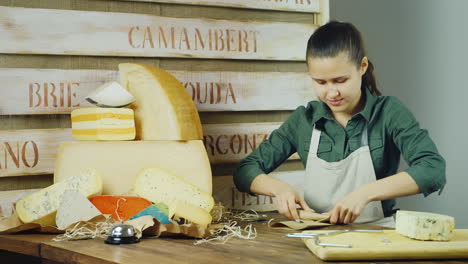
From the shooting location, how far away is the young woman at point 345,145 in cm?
240

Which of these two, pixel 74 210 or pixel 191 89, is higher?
pixel 191 89

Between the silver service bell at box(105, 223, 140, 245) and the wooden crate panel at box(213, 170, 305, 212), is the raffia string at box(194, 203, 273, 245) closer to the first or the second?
the silver service bell at box(105, 223, 140, 245)

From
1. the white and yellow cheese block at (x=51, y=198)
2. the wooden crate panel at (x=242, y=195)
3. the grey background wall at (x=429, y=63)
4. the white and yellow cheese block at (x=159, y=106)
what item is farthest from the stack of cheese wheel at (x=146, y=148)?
the grey background wall at (x=429, y=63)

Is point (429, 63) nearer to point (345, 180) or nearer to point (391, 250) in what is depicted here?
point (345, 180)

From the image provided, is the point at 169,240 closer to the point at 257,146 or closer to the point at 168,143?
the point at 168,143

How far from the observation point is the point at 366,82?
2711mm

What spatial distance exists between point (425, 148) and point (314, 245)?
0.98 meters

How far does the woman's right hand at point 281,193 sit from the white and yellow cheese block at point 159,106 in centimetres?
33

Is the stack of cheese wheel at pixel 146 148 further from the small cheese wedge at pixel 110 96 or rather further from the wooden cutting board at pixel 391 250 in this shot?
the wooden cutting board at pixel 391 250

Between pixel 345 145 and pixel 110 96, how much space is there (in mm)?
963

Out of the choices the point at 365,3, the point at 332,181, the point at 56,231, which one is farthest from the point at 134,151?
the point at 365,3

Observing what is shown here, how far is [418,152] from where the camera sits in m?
2.46

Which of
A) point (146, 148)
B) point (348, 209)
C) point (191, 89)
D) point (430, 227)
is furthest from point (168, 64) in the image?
point (430, 227)

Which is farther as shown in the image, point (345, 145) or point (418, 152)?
point (345, 145)
